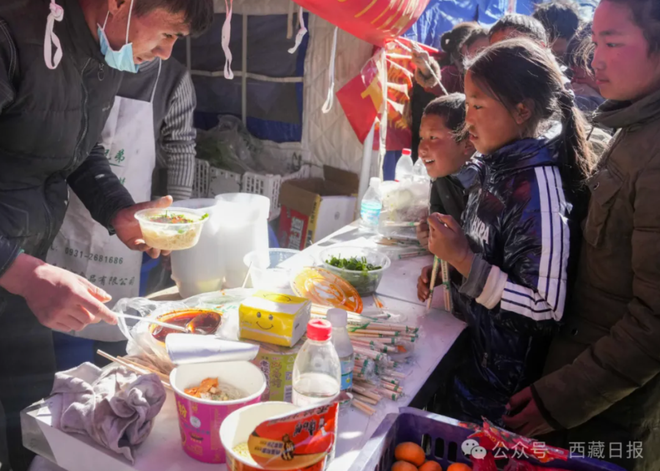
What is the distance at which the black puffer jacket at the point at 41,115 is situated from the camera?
1574mm

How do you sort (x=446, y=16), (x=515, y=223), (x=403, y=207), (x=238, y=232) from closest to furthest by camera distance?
(x=515, y=223) < (x=238, y=232) < (x=403, y=207) < (x=446, y=16)

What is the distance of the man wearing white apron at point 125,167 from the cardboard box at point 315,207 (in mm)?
1154

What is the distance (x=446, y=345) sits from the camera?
1835 mm

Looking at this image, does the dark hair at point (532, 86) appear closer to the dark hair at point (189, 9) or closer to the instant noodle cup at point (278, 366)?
the dark hair at point (189, 9)

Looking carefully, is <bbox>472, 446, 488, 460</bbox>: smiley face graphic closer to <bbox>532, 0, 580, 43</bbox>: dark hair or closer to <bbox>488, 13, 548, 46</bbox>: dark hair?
<bbox>488, 13, 548, 46</bbox>: dark hair

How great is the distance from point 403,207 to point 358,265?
898 millimetres

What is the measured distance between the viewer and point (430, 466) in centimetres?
122

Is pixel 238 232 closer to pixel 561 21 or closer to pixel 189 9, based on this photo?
pixel 189 9

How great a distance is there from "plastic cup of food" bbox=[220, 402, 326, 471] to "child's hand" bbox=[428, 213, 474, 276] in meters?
0.90

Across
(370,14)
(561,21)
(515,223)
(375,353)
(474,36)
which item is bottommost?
(375,353)

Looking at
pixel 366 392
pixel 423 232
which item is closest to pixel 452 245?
pixel 366 392

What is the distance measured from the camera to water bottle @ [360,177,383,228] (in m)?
3.09

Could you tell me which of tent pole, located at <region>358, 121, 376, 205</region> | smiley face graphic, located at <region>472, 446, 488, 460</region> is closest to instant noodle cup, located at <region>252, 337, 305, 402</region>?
smiley face graphic, located at <region>472, 446, 488, 460</region>

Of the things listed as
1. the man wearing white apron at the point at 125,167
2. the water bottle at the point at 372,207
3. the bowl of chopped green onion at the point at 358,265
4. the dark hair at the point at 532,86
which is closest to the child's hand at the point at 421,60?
the water bottle at the point at 372,207
